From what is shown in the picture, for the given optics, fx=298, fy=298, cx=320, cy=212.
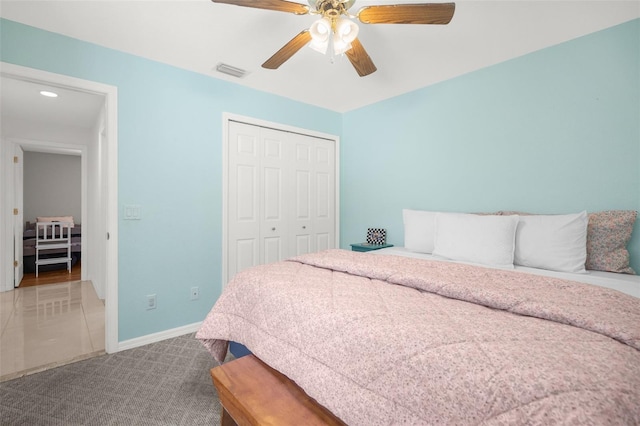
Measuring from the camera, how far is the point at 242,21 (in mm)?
2014

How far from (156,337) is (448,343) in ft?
8.14

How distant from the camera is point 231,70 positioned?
2709 millimetres

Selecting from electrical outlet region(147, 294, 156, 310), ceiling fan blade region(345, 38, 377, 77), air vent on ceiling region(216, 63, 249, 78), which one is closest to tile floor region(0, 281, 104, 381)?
electrical outlet region(147, 294, 156, 310)

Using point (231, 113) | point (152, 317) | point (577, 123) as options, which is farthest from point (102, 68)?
point (577, 123)

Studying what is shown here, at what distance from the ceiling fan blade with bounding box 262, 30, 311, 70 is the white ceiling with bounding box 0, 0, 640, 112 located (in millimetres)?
230

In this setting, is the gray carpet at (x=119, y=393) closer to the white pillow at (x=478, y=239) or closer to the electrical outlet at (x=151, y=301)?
the electrical outlet at (x=151, y=301)

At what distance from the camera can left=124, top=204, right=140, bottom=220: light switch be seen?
93.4 inches

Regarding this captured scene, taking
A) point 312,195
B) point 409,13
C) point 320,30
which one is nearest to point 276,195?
point 312,195

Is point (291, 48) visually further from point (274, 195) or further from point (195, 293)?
point (195, 293)

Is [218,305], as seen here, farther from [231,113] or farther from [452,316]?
[231,113]

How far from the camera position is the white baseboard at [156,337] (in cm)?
235

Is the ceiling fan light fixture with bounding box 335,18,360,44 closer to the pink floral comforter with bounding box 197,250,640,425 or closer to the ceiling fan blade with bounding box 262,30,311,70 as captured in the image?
the ceiling fan blade with bounding box 262,30,311,70

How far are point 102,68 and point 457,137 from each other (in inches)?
122

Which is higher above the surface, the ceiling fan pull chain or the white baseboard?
the ceiling fan pull chain
